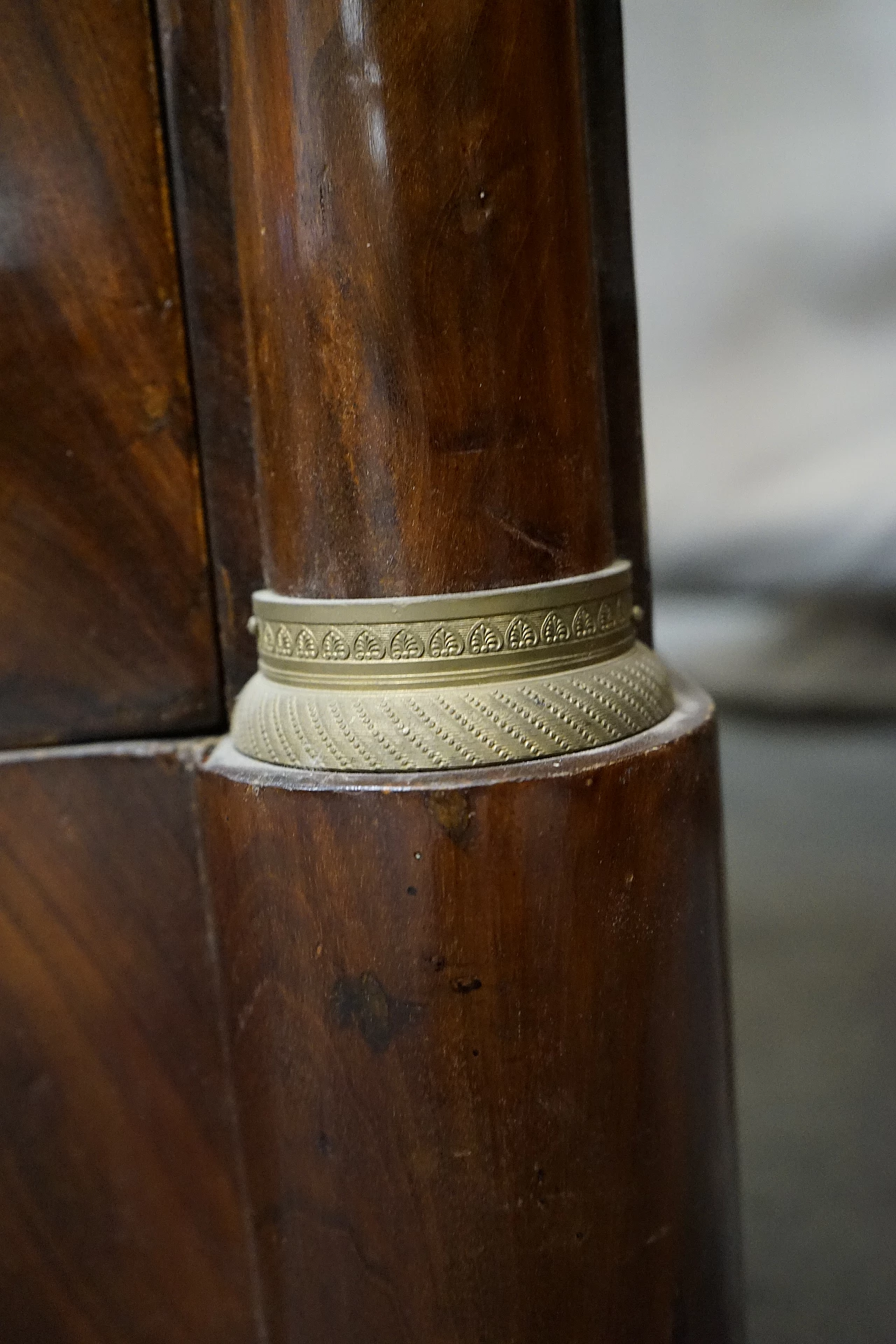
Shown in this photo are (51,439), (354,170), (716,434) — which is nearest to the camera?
(354,170)

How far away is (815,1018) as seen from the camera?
1.22m

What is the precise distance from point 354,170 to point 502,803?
0.26 m

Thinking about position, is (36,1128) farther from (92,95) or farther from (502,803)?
(92,95)

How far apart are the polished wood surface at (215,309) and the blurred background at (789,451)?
1.97 ft

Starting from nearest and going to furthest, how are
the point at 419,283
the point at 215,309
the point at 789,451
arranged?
1. the point at 419,283
2. the point at 215,309
3. the point at 789,451

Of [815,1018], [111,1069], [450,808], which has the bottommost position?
[815,1018]

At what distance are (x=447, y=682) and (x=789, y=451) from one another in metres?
0.69

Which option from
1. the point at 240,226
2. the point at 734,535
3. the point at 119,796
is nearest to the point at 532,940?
the point at 119,796

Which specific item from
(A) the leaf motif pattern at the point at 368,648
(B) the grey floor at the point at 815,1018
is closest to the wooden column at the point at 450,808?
(A) the leaf motif pattern at the point at 368,648

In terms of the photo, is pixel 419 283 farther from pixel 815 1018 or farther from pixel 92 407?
pixel 815 1018

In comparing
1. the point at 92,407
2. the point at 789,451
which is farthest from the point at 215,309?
the point at 789,451

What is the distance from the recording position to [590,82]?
59 cm

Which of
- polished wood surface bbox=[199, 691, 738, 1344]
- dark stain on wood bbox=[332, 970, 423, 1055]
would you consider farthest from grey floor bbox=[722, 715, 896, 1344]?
dark stain on wood bbox=[332, 970, 423, 1055]

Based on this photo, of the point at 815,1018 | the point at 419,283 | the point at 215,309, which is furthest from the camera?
the point at 815,1018
